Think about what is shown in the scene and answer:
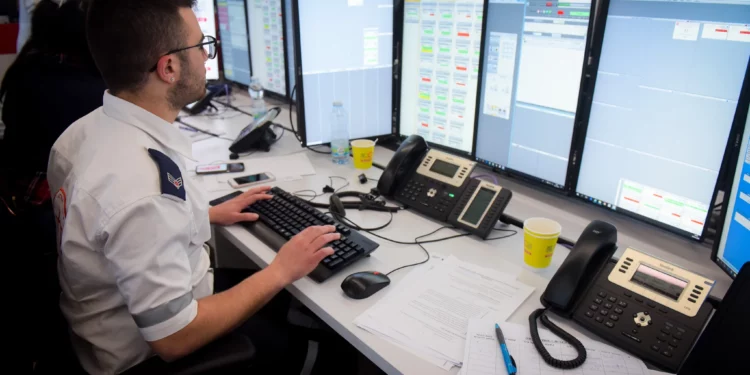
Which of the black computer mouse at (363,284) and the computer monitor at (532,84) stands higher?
the computer monitor at (532,84)

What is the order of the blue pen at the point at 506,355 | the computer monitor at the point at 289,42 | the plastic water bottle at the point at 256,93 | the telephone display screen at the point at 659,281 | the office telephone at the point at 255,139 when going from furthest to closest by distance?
1. the plastic water bottle at the point at 256,93
2. the computer monitor at the point at 289,42
3. the office telephone at the point at 255,139
4. the telephone display screen at the point at 659,281
5. the blue pen at the point at 506,355

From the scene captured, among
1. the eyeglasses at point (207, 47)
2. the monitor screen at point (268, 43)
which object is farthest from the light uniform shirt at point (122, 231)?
the monitor screen at point (268, 43)

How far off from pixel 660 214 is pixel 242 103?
6.85 ft

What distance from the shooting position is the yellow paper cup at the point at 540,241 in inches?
44.7

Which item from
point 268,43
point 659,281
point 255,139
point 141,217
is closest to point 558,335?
point 659,281

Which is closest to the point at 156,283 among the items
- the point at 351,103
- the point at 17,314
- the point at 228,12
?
the point at 17,314

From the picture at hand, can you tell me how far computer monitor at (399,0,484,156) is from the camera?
1.59 metres

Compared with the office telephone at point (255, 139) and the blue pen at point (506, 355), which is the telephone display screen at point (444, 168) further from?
the office telephone at point (255, 139)

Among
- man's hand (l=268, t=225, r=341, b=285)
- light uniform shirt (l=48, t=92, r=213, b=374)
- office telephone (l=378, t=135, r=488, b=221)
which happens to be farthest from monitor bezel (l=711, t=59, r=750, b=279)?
light uniform shirt (l=48, t=92, r=213, b=374)

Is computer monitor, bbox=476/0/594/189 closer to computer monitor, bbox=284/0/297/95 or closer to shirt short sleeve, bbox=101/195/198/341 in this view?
computer monitor, bbox=284/0/297/95

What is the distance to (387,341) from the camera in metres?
0.94

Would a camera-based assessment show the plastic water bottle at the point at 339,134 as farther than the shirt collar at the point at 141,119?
Yes

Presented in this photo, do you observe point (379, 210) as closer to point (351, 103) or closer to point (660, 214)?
point (351, 103)

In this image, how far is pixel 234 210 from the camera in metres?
1.41
